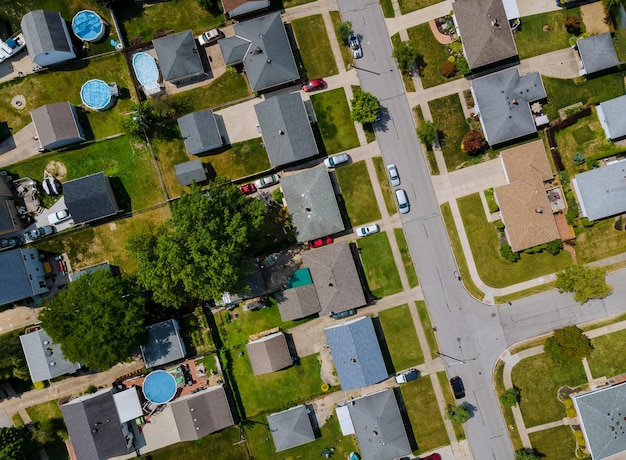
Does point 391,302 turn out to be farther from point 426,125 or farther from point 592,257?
point 592,257

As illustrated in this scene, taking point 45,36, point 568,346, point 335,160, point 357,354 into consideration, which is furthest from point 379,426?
point 45,36

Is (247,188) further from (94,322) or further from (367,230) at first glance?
(94,322)

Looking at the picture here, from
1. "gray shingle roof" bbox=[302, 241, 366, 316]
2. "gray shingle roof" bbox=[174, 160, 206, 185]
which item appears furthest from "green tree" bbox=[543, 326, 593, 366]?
"gray shingle roof" bbox=[174, 160, 206, 185]

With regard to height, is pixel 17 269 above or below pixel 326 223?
above

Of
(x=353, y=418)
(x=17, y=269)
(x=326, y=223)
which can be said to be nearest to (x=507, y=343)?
(x=353, y=418)

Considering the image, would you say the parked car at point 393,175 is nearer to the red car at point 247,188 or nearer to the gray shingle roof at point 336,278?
the gray shingle roof at point 336,278
